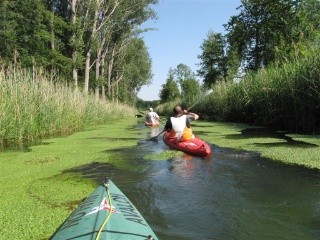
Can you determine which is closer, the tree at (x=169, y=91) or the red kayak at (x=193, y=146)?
the red kayak at (x=193, y=146)

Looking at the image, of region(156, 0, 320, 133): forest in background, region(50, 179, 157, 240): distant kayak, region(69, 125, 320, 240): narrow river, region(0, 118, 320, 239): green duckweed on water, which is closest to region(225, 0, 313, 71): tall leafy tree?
region(156, 0, 320, 133): forest in background

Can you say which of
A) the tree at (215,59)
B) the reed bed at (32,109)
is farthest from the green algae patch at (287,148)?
the tree at (215,59)

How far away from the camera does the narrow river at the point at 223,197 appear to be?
9.62ft

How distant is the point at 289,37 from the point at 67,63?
14.8m

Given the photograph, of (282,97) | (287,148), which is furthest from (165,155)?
(282,97)

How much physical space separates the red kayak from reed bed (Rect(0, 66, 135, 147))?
13.2ft

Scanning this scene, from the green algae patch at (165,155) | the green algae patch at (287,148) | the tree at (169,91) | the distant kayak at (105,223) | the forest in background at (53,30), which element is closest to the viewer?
the distant kayak at (105,223)

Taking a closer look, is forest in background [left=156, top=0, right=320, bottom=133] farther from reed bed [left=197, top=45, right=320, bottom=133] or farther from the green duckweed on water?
the green duckweed on water

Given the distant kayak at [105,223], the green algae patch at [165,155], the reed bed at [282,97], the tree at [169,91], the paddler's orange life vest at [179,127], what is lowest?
the green algae patch at [165,155]

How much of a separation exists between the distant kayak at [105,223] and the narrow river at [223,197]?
606mm

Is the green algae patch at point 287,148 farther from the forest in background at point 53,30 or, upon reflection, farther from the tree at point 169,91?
the tree at point 169,91

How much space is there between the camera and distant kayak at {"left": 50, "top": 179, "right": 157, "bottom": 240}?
6.41 feet

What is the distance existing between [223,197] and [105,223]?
2186 mm

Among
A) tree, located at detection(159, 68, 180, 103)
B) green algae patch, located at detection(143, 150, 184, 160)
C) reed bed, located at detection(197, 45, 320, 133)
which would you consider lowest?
green algae patch, located at detection(143, 150, 184, 160)
